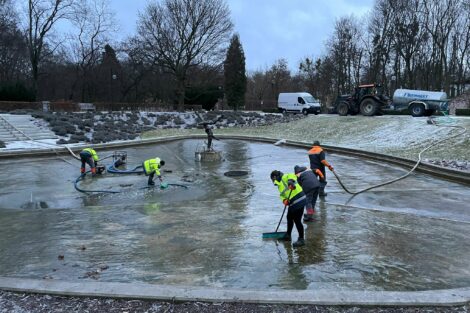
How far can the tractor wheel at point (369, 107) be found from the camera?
2967 cm

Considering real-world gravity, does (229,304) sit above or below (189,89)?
below

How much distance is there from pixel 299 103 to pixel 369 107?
14254 mm

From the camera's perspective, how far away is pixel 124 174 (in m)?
15.1

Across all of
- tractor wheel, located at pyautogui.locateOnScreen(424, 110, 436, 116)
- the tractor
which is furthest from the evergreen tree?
tractor wheel, located at pyautogui.locateOnScreen(424, 110, 436, 116)

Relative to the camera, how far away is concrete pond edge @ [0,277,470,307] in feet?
15.0

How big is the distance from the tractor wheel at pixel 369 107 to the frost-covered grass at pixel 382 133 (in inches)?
29.2

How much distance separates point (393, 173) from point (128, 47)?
43.4 metres

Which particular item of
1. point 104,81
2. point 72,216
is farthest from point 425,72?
point 72,216

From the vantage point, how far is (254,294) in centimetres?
473

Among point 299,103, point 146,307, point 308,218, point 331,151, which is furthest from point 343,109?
point 146,307

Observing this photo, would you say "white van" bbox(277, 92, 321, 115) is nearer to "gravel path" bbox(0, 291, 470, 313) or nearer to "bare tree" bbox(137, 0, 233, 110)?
"bare tree" bbox(137, 0, 233, 110)

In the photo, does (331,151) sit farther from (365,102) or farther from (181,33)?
(181,33)

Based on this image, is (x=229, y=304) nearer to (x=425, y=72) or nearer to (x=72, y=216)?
(x=72, y=216)

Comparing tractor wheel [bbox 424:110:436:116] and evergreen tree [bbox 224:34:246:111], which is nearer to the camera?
tractor wheel [bbox 424:110:436:116]
